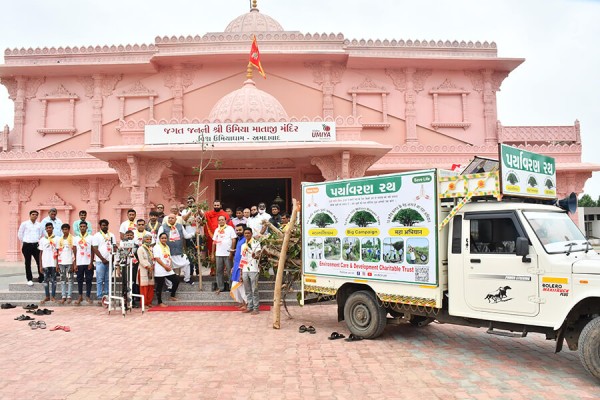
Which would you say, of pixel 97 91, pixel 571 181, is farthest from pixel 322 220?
pixel 97 91

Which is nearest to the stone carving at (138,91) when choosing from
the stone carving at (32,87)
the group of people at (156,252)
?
the stone carving at (32,87)

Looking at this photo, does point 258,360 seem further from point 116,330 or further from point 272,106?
point 272,106

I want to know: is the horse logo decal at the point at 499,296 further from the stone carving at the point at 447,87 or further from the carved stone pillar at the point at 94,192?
the stone carving at the point at 447,87

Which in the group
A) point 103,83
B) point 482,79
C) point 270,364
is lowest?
point 270,364

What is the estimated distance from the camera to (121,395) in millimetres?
4297

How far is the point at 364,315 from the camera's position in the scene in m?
6.47

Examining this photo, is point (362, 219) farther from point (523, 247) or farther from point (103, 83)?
point (103, 83)

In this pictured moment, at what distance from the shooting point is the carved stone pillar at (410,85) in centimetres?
1891

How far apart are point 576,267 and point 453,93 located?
16.2 m

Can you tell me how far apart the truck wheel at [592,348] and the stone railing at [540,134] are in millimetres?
14841

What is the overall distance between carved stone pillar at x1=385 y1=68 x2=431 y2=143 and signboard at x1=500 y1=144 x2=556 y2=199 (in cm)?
1329

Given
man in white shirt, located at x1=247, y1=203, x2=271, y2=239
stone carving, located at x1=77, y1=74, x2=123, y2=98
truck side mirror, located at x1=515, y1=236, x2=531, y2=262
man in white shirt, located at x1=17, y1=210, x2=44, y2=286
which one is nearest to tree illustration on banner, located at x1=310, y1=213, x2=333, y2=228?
man in white shirt, located at x1=247, y1=203, x2=271, y2=239

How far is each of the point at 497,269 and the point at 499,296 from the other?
308 millimetres

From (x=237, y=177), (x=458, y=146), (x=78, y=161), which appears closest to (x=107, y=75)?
(x=78, y=161)
